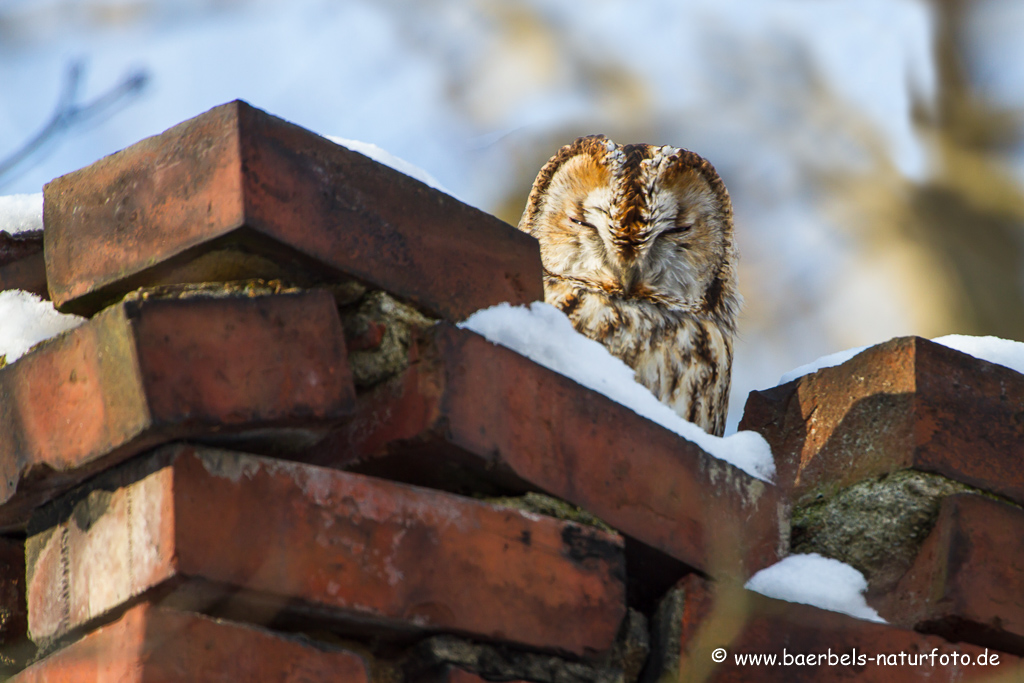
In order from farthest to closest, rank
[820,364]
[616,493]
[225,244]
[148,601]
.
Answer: [820,364], [616,493], [225,244], [148,601]

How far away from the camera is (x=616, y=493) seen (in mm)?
1202

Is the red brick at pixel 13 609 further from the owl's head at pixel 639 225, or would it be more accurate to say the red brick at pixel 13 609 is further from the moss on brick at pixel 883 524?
the owl's head at pixel 639 225

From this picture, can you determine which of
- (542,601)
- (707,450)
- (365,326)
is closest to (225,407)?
(365,326)

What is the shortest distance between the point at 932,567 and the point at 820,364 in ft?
1.12

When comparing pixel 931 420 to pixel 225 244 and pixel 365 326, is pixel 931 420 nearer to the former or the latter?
pixel 365 326

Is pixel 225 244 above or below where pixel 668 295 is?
below

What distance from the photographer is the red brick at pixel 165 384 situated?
94 cm

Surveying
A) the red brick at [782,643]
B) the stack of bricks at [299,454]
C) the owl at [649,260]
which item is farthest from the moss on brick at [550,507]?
the owl at [649,260]

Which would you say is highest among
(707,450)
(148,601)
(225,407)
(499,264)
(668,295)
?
(668,295)

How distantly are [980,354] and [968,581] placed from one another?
374 millimetres

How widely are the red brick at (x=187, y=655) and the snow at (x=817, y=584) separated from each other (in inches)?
20.5

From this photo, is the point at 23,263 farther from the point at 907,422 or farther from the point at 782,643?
the point at 907,422

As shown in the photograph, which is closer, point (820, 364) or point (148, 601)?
point (148, 601)

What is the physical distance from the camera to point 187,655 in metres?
0.89
